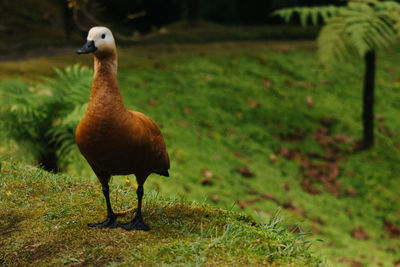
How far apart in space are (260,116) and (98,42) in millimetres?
→ 5965

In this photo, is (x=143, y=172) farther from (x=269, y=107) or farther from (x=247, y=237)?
(x=269, y=107)

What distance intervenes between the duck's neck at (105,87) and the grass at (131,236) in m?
0.78

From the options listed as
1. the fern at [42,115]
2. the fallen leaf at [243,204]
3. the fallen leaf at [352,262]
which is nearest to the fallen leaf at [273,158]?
the fallen leaf at [243,204]

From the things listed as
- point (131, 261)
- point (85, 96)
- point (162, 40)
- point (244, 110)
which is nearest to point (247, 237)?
point (131, 261)

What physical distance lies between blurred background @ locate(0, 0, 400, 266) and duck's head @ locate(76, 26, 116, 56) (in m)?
1.15

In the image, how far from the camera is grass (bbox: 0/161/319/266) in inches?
90.3

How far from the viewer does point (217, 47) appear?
38.1ft

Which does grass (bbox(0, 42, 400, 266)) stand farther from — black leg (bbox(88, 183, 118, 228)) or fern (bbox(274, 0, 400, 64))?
fern (bbox(274, 0, 400, 64))

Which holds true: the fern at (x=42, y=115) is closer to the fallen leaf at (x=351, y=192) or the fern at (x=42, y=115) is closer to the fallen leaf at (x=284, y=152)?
the fallen leaf at (x=284, y=152)

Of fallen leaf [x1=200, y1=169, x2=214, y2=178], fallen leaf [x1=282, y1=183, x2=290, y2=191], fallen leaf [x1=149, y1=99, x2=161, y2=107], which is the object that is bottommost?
fallen leaf [x1=282, y1=183, x2=290, y2=191]

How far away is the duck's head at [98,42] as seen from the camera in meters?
2.23

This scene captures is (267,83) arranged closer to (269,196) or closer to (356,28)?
(356,28)

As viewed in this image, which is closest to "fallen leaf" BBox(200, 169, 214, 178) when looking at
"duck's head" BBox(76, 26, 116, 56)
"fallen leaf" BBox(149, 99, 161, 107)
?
"fallen leaf" BBox(149, 99, 161, 107)

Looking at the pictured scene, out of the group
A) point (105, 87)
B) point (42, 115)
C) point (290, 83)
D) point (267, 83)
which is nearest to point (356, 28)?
point (267, 83)
